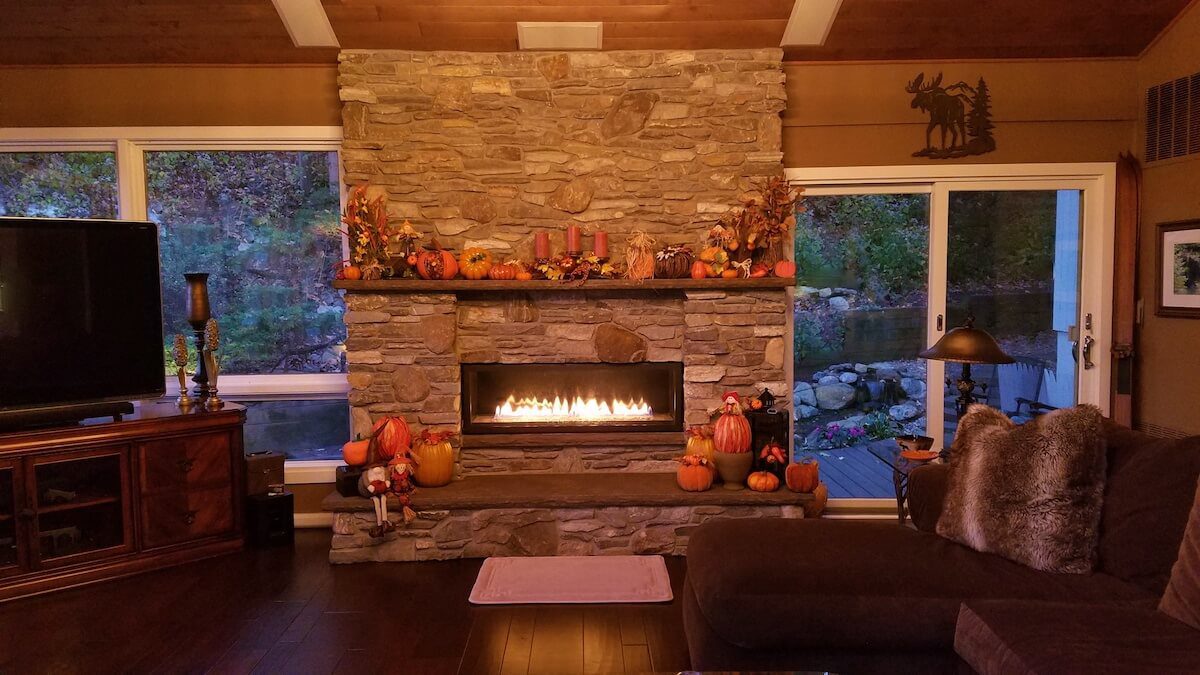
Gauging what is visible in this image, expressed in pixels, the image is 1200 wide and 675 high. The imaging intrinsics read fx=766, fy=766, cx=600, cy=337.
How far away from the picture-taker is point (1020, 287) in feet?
15.1

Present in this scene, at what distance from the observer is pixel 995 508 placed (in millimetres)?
2666

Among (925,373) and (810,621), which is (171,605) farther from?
(925,373)

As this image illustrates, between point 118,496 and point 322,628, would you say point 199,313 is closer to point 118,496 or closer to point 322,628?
point 118,496

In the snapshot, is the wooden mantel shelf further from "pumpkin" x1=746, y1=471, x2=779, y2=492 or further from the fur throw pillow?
the fur throw pillow

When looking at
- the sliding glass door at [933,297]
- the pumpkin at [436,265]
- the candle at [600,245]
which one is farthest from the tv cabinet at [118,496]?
the sliding glass door at [933,297]

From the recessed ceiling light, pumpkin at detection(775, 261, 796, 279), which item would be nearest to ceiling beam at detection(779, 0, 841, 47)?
the recessed ceiling light

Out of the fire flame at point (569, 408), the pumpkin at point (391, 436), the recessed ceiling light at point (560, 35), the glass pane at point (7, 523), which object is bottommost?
the glass pane at point (7, 523)

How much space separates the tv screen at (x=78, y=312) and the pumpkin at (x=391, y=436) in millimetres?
1201

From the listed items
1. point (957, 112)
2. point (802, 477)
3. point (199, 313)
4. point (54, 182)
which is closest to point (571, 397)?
point (802, 477)

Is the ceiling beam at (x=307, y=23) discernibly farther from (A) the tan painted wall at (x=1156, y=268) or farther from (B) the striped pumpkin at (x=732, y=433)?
(A) the tan painted wall at (x=1156, y=268)

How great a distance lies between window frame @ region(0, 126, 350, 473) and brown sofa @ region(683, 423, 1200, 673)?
289 centimetres

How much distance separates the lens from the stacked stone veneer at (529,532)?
13.0ft

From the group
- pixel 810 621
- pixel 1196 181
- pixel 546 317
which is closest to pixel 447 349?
pixel 546 317

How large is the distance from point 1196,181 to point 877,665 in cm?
334
